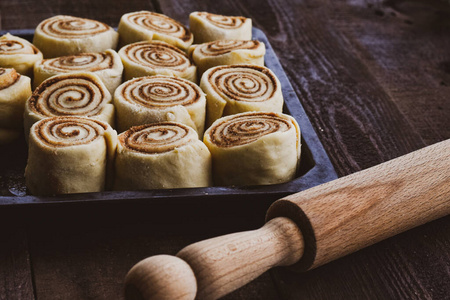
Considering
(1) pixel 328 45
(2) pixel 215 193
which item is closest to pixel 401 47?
(1) pixel 328 45

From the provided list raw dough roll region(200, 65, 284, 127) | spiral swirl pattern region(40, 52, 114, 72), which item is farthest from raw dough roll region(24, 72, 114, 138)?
raw dough roll region(200, 65, 284, 127)

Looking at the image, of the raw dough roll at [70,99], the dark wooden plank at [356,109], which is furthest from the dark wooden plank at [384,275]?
the raw dough roll at [70,99]

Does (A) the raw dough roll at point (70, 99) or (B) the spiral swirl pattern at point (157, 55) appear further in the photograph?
(B) the spiral swirl pattern at point (157, 55)

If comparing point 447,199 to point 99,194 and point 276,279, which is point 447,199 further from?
point 99,194

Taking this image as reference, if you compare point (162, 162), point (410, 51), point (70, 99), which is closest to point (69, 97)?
point (70, 99)

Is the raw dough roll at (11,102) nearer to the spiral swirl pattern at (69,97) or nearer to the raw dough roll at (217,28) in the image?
the spiral swirl pattern at (69,97)

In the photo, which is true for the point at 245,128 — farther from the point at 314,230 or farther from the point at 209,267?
the point at 209,267
